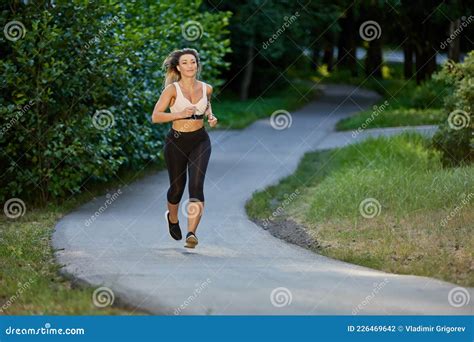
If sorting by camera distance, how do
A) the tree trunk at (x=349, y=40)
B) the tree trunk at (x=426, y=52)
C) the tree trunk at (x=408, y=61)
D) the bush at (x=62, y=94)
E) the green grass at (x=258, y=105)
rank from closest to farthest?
Answer: the bush at (x=62, y=94) → the green grass at (x=258, y=105) → the tree trunk at (x=426, y=52) → the tree trunk at (x=408, y=61) → the tree trunk at (x=349, y=40)

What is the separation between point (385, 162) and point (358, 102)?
1798 cm

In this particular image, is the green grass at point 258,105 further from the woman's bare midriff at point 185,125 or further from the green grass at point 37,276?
the woman's bare midriff at point 185,125

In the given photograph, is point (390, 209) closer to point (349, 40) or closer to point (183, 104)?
point (183, 104)

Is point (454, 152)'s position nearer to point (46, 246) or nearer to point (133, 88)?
point (133, 88)

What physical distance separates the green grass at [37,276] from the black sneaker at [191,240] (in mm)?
Result: 1280

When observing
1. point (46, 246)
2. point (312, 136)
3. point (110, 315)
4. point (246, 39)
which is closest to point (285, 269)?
point (110, 315)

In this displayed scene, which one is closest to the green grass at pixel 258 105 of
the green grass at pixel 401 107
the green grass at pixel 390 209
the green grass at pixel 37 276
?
the green grass at pixel 401 107

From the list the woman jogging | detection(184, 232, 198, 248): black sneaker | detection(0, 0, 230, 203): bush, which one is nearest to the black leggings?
the woman jogging

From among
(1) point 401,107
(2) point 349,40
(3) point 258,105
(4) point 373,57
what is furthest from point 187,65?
(2) point 349,40

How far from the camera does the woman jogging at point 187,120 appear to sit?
825 centimetres

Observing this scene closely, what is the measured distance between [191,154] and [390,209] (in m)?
3.07

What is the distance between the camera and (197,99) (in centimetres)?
830

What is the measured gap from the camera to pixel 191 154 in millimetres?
8531

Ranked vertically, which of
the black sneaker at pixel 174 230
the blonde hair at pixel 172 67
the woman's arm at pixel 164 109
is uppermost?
the blonde hair at pixel 172 67
